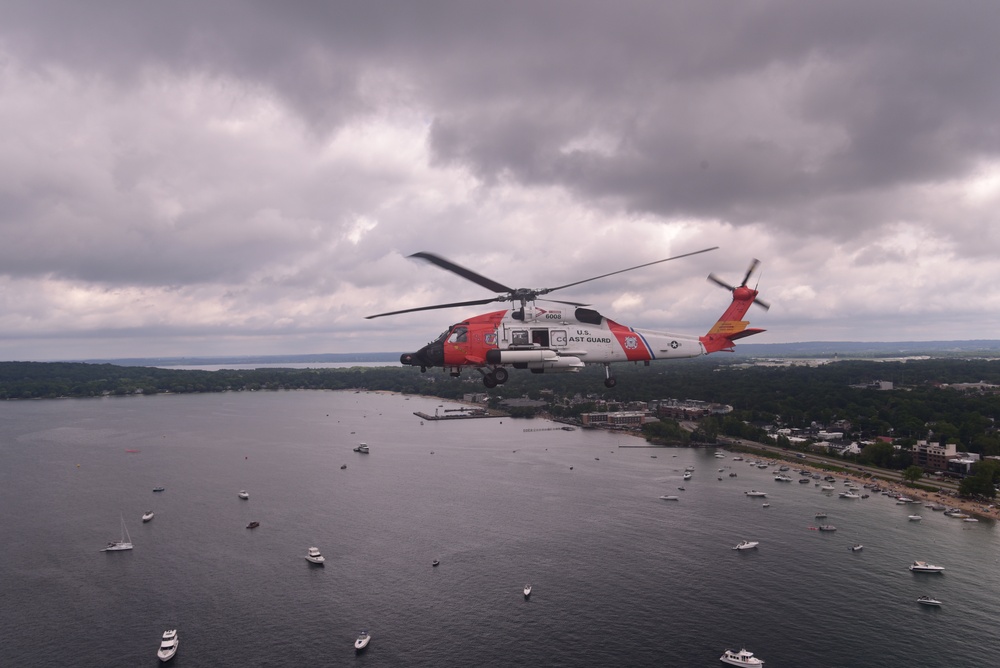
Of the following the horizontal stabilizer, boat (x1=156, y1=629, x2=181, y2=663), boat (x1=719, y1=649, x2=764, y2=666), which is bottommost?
boat (x1=719, y1=649, x2=764, y2=666)

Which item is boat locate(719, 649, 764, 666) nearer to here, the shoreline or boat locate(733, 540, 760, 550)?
boat locate(733, 540, 760, 550)

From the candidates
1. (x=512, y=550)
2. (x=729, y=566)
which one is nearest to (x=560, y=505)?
(x=512, y=550)

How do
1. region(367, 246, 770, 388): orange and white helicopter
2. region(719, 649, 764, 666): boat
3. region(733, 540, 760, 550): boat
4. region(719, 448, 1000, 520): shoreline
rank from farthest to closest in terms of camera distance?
region(719, 448, 1000, 520): shoreline, region(733, 540, 760, 550): boat, region(719, 649, 764, 666): boat, region(367, 246, 770, 388): orange and white helicopter

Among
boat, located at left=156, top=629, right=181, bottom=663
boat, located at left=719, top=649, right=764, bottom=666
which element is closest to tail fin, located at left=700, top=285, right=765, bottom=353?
boat, located at left=719, top=649, right=764, bottom=666

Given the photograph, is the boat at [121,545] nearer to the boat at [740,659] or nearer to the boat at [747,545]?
the boat at [740,659]

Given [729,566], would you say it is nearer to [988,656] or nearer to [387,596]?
[988,656]

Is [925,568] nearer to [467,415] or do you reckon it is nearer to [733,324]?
[733,324]

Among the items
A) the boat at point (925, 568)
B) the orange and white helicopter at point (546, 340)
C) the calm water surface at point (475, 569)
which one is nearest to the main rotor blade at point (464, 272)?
the orange and white helicopter at point (546, 340)
